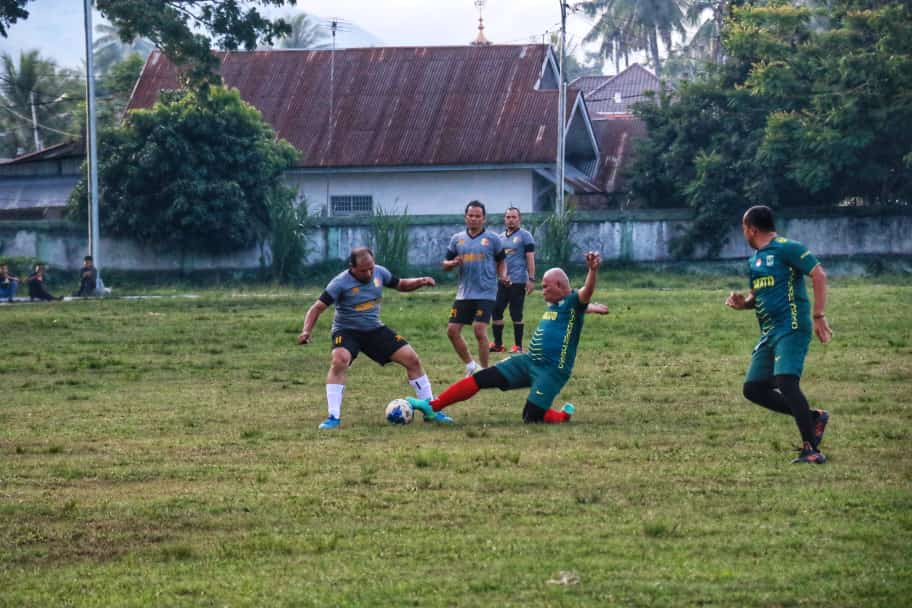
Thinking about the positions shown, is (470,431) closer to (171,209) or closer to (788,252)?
(788,252)

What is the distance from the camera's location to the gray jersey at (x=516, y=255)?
766 inches

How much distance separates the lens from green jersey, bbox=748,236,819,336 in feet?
34.1

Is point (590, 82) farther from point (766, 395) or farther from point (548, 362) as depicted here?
point (766, 395)

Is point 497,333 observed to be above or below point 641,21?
below

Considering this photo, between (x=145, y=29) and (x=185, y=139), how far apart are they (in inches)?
363

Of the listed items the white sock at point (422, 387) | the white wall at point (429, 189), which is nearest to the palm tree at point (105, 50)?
the white wall at point (429, 189)

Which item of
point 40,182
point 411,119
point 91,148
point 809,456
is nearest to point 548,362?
point 809,456

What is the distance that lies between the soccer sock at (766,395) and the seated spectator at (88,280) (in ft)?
98.2

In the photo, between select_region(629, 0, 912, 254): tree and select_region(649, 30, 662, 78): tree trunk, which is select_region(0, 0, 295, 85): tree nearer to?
select_region(629, 0, 912, 254): tree

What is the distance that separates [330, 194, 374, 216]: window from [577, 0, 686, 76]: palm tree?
153ft

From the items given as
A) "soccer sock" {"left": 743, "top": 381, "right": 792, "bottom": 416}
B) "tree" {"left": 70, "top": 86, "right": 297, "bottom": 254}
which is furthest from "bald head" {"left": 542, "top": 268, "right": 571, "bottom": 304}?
"tree" {"left": 70, "top": 86, "right": 297, "bottom": 254}

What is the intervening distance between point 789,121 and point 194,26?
18.5 metres

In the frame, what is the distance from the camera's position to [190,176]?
1662 inches

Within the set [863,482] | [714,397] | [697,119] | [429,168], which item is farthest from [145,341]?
[697,119]
